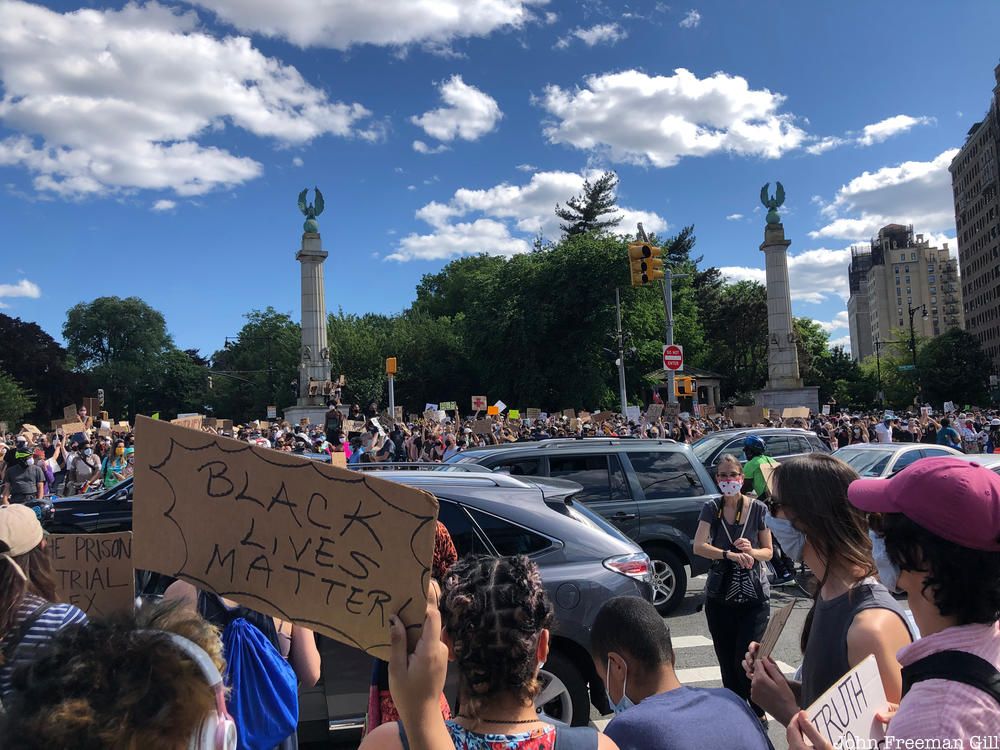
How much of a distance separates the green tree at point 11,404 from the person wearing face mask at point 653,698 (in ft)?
209

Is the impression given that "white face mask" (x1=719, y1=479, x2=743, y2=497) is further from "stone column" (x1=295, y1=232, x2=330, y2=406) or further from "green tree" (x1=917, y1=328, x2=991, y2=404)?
"green tree" (x1=917, y1=328, x2=991, y2=404)

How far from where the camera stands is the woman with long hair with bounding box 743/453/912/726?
224 centimetres

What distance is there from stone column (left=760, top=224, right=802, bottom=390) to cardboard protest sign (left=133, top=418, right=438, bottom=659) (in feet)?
143

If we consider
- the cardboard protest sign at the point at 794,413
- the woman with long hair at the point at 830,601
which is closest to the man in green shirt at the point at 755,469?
the woman with long hair at the point at 830,601

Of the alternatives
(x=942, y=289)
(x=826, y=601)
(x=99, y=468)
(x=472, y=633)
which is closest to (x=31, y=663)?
(x=472, y=633)

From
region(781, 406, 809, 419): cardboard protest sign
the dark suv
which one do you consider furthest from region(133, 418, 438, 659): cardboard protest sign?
region(781, 406, 809, 419): cardboard protest sign

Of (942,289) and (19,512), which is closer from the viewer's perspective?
(19,512)

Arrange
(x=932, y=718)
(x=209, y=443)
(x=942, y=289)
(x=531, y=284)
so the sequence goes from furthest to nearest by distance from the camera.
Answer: (x=942, y=289) < (x=531, y=284) < (x=209, y=443) < (x=932, y=718)

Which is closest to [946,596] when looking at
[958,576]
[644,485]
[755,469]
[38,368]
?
[958,576]

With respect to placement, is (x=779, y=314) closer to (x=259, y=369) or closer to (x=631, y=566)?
(x=631, y=566)

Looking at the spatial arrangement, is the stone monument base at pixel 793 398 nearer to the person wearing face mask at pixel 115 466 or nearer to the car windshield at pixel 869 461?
the car windshield at pixel 869 461

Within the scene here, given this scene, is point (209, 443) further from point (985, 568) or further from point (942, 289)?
point (942, 289)

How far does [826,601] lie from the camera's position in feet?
8.33

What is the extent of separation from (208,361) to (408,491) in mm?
106682
